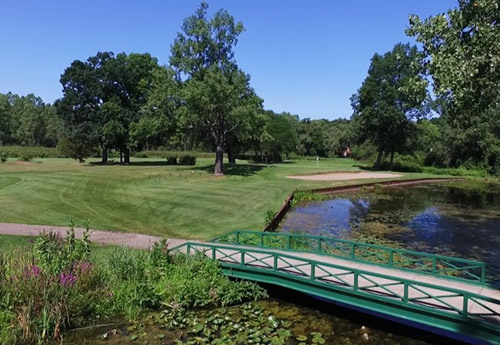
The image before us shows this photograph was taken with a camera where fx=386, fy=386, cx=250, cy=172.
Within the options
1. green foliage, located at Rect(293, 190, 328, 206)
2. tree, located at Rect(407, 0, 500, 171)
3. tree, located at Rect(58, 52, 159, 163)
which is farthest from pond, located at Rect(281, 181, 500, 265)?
tree, located at Rect(58, 52, 159, 163)

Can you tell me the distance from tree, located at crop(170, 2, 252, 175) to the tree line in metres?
0.11

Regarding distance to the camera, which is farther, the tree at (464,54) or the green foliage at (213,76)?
the green foliage at (213,76)

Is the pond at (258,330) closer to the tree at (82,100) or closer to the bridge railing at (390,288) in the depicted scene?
the bridge railing at (390,288)

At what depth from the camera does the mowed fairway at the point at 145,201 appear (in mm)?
22469

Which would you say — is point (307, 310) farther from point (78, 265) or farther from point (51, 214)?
point (51, 214)

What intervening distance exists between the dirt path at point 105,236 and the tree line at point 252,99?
13831 mm

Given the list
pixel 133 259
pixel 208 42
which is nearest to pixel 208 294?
pixel 133 259

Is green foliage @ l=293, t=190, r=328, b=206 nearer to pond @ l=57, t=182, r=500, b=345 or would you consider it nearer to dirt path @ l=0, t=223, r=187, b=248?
pond @ l=57, t=182, r=500, b=345

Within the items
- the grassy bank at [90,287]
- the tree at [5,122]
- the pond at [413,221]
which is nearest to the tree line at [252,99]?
the pond at [413,221]

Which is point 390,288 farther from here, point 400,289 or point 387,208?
point 387,208

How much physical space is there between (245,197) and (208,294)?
20.1 meters

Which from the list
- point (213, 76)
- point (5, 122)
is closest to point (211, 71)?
point (213, 76)

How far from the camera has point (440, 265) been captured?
17047 millimetres

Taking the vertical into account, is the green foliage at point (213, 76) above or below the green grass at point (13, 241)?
above
